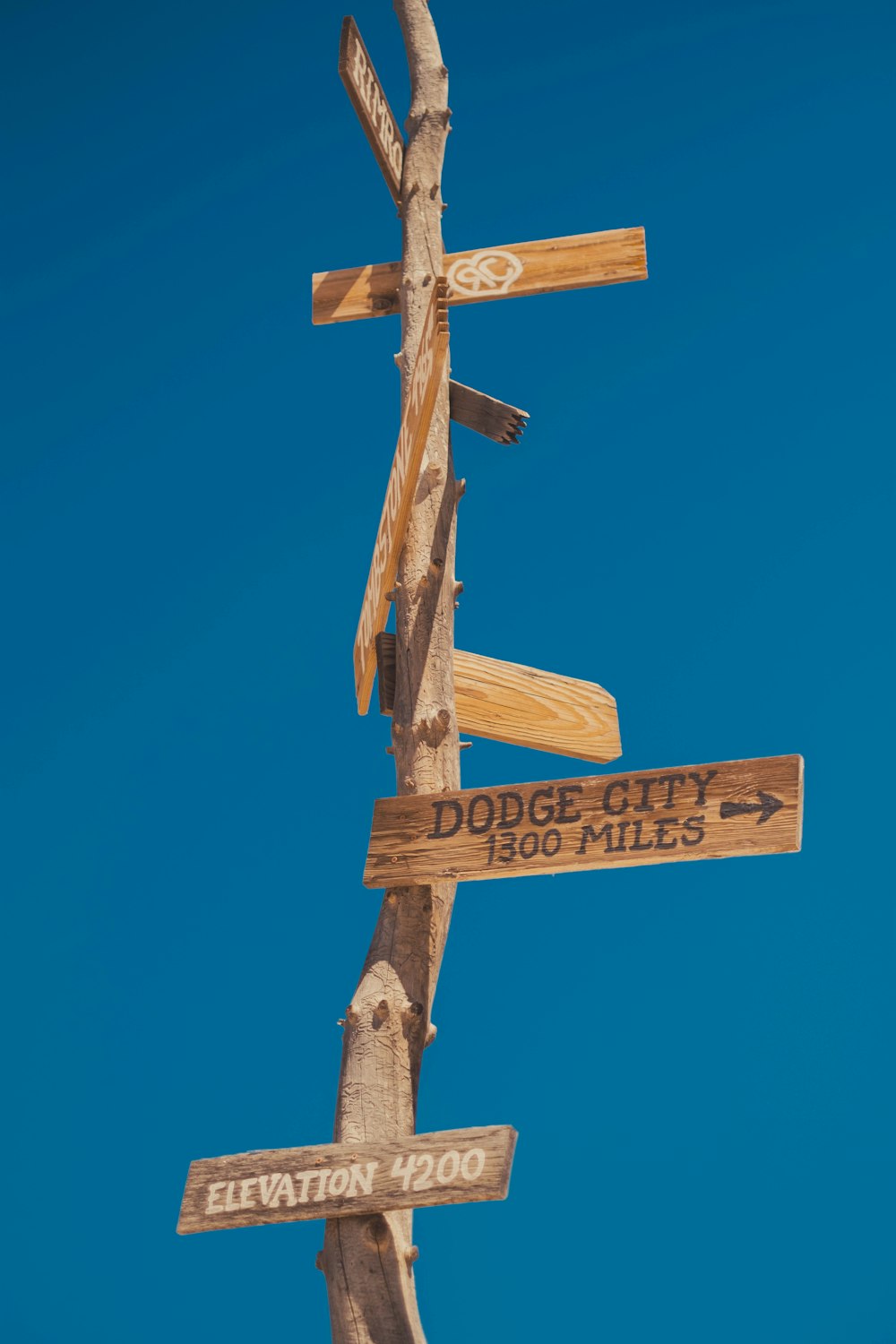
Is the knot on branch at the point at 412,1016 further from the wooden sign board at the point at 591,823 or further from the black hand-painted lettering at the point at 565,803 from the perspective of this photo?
the black hand-painted lettering at the point at 565,803

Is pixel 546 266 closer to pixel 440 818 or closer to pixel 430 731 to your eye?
pixel 430 731

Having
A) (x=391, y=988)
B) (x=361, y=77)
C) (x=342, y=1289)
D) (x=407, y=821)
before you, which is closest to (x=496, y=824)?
(x=407, y=821)

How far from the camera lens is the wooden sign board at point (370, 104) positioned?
433 cm

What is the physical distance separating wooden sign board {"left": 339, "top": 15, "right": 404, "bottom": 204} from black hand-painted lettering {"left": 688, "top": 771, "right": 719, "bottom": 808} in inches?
81.2

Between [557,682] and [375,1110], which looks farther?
[557,682]

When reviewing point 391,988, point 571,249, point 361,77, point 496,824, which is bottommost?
point 391,988

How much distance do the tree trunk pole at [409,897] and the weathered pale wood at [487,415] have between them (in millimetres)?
136

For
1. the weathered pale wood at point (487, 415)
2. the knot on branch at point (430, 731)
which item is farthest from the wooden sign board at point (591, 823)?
the weathered pale wood at point (487, 415)

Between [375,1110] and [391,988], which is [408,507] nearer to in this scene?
[391,988]

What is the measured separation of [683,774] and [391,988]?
2.54 feet

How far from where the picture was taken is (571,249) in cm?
434

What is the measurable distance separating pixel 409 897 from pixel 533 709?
0.74 metres

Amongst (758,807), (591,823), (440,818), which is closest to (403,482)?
(440,818)

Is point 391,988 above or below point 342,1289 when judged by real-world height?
above
